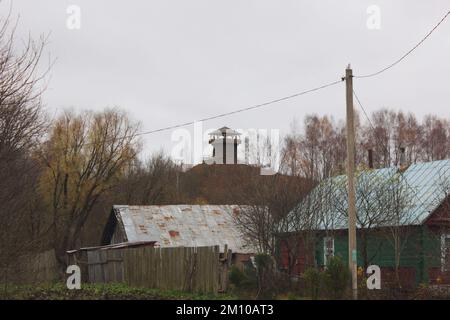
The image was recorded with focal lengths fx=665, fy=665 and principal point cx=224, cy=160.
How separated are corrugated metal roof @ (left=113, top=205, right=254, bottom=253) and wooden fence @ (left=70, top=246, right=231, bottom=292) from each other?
5669mm

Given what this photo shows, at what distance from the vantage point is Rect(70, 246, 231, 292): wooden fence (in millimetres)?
21016

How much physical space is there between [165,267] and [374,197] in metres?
8.47

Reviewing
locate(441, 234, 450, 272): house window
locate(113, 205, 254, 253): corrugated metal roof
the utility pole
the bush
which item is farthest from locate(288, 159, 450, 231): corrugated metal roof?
locate(113, 205, 254, 253): corrugated metal roof

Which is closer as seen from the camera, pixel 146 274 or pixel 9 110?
pixel 9 110

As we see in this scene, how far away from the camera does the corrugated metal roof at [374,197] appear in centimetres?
2461

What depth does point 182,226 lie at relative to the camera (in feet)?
110

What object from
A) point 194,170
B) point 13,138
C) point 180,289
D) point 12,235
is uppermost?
point 194,170

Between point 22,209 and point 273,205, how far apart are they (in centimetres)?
1114

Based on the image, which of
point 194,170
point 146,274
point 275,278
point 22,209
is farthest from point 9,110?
point 194,170

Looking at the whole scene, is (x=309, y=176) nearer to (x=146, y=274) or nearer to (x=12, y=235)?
(x=146, y=274)

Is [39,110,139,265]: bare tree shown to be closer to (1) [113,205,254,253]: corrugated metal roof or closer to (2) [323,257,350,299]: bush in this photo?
(1) [113,205,254,253]: corrugated metal roof

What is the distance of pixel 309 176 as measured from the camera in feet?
86.5

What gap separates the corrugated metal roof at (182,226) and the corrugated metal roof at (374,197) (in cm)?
681

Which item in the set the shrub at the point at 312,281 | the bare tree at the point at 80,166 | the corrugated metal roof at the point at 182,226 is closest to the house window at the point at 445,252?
the shrub at the point at 312,281
